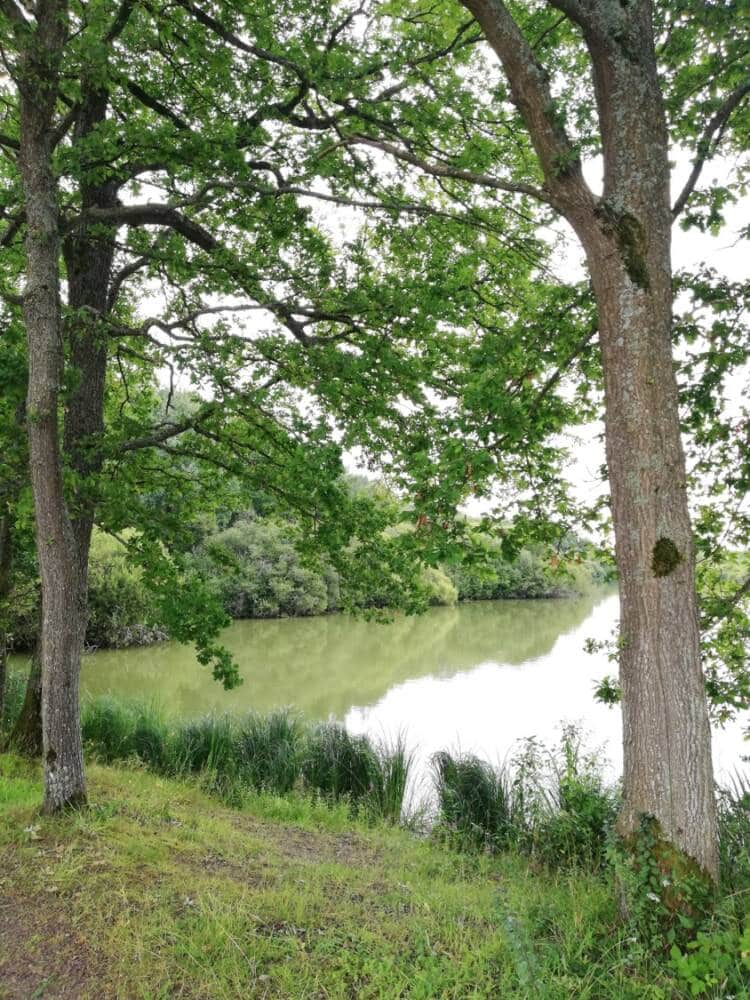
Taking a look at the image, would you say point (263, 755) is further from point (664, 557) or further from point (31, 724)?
point (664, 557)

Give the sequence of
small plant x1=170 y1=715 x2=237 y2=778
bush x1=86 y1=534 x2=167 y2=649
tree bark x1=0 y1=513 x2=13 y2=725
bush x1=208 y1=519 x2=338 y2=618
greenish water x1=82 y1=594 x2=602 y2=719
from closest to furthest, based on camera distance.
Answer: small plant x1=170 y1=715 x2=237 y2=778, tree bark x1=0 y1=513 x2=13 y2=725, greenish water x1=82 y1=594 x2=602 y2=719, bush x1=86 y1=534 x2=167 y2=649, bush x1=208 y1=519 x2=338 y2=618

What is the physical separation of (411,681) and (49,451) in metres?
12.6

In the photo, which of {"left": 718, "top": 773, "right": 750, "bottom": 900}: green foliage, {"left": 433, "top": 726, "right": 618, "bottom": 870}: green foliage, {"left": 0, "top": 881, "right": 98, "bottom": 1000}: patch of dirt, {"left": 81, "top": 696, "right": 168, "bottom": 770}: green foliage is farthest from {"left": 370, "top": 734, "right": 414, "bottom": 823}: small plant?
{"left": 0, "top": 881, "right": 98, "bottom": 1000}: patch of dirt

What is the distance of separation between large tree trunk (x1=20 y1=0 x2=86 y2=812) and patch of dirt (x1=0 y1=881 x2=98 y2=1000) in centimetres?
118

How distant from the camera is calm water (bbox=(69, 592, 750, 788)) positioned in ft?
35.3

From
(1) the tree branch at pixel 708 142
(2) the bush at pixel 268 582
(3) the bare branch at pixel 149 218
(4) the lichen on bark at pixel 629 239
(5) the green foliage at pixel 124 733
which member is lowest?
(5) the green foliage at pixel 124 733

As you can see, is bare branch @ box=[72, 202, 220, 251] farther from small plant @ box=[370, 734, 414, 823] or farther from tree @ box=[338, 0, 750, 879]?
small plant @ box=[370, 734, 414, 823]

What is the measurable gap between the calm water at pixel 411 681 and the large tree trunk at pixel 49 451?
3984 mm

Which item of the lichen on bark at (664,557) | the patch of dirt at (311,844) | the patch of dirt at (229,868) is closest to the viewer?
the lichen on bark at (664,557)

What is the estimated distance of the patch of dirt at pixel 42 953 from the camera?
9.41 feet

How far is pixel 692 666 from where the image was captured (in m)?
2.95

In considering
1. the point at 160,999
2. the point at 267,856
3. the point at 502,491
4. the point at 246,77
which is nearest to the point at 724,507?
the point at 502,491

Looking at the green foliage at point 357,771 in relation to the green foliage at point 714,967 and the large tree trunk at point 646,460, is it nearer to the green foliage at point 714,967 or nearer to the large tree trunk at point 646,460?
the large tree trunk at point 646,460

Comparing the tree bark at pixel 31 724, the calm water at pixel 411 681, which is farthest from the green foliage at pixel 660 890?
the tree bark at pixel 31 724
